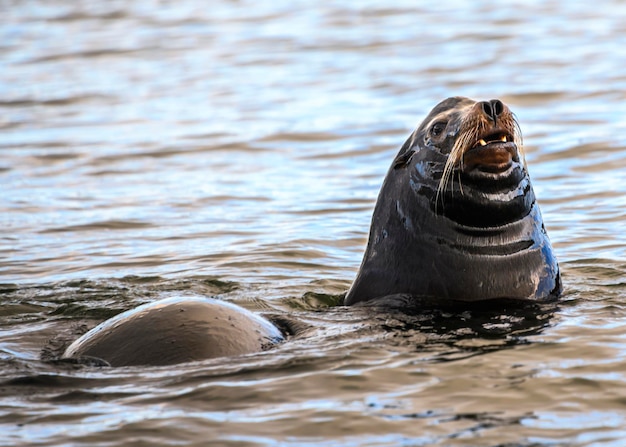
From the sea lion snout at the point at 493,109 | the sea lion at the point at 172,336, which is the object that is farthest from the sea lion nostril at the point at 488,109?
the sea lion at the point at 172,336

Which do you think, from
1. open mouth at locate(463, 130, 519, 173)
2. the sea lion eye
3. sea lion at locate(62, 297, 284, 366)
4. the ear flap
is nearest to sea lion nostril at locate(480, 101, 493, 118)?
open mouth at locate(463, 130, 519, 173)

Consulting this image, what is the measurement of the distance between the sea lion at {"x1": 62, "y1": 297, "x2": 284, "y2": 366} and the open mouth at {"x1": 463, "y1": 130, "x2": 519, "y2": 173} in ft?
5.36

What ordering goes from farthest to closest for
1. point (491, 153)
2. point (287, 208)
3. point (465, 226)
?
point (287, 208)
point (465, 226)
point (491, 153)

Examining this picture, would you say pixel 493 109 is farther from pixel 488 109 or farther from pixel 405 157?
pixel 405 157

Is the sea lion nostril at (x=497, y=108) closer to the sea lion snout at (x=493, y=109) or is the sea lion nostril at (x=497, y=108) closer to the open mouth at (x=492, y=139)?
the sea lion snout at (x=493, y=109)

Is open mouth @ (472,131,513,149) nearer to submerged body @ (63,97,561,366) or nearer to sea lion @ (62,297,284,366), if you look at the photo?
submerged body @ (63,97,561,366)

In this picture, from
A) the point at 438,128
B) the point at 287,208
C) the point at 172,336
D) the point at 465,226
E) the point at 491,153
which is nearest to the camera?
the point at 172,336

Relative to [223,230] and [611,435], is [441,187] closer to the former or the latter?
[611,435]

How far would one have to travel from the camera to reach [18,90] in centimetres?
1947

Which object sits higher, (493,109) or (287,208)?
(493,109)

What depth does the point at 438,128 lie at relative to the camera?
771 centimetres

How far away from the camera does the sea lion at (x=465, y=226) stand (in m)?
7.30

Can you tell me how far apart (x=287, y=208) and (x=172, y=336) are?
5699mm

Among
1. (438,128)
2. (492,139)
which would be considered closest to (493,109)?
(492,139)
